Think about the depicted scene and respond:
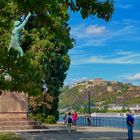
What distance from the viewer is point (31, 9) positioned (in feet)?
44.4

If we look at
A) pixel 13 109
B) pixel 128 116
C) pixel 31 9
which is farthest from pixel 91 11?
pixel 13 109

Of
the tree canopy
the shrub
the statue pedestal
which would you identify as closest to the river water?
the shrub

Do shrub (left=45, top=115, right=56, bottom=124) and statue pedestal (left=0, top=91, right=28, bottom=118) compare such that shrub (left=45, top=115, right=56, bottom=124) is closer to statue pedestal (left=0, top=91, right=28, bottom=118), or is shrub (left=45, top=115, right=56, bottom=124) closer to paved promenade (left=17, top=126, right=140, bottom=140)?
paved promenade (left=17, top=126, right=140, bottom=140)

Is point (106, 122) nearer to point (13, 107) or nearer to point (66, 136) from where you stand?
point (13, 107)

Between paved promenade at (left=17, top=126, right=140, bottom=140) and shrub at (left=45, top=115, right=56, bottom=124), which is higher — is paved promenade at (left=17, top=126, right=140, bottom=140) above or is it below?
below

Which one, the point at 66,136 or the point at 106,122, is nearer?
the point at 66,136

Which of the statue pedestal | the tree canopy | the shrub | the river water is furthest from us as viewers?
the shrub

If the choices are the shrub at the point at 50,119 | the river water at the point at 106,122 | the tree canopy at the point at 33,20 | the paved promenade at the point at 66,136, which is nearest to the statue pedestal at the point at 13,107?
the paved promenade at the point at 66,136

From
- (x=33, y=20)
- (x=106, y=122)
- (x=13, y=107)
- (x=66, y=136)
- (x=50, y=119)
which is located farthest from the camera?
(x=106, y=122)

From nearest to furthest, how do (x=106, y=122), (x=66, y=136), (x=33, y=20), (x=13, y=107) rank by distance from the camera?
(x=33, y=20) < (x=66, y=136) < (x=13, y=107) < (x=106, y=122)

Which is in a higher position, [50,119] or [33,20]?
A: [33,20]

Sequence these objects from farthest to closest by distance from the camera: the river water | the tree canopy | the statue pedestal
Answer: the river water → the statue pedestal → the tree canopy

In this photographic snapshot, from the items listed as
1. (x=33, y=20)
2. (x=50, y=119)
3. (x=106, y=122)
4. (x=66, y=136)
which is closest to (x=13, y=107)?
(x=66, y=136)

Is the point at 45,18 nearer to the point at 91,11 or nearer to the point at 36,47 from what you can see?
the point at 91,11
